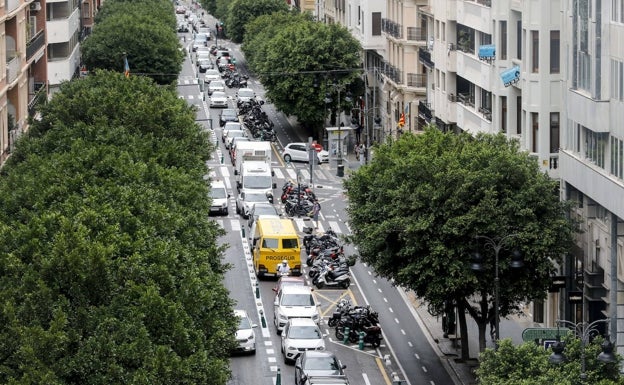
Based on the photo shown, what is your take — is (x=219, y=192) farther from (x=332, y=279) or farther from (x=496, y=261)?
(x=496, y=261)

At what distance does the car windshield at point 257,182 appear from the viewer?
10119cm

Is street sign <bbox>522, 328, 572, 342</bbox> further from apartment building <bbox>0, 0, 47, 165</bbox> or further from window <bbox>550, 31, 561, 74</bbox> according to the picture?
apartment building <bbox>0, 0, 47, 165</bbox>

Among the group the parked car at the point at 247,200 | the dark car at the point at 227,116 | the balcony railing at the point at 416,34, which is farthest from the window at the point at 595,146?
the dark car at the point at 227,116

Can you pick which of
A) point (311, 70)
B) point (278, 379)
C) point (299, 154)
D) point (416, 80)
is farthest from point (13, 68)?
point (311, 70)

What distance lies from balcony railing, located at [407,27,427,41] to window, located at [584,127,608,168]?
52779mm

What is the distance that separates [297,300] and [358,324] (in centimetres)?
340

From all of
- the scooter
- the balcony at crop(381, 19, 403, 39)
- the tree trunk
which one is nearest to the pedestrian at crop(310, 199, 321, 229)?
the scooter

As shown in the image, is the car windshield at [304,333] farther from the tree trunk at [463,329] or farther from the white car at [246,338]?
the tree trunk at [463,329]

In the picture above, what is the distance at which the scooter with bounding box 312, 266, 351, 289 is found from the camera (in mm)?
80000

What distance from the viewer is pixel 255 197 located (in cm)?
9888

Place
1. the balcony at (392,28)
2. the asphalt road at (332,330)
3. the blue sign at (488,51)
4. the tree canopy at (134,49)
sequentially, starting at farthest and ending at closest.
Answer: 1. the tree canopy at (134,49)
2. the balcony at (392,28)
3. the blue sign at (488,51)
4. the asphalt road at (332,330)

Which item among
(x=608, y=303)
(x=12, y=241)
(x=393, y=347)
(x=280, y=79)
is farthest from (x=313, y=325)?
(x=280, y=79)

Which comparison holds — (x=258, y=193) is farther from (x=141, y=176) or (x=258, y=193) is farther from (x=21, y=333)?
(x=21, y=333)

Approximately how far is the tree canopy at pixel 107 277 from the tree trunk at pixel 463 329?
10749 mm
